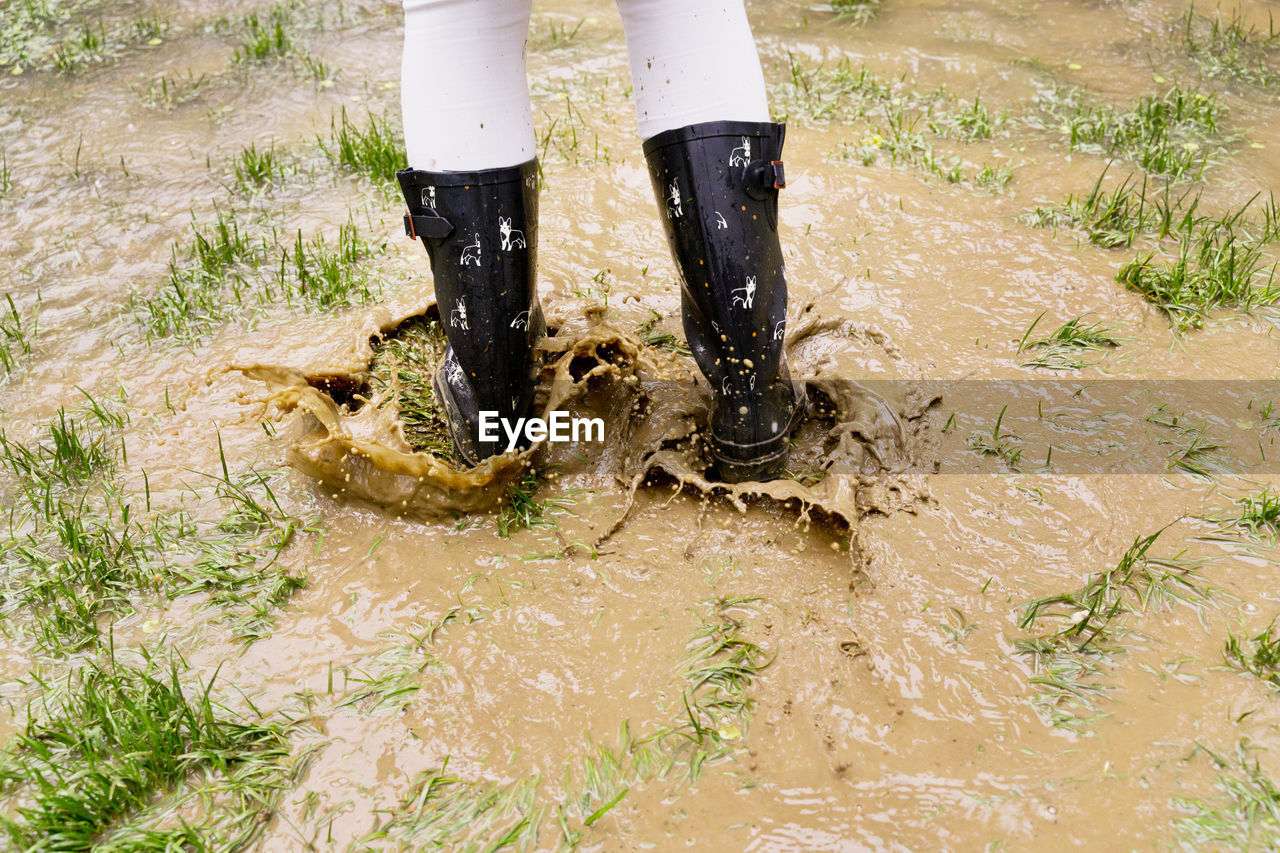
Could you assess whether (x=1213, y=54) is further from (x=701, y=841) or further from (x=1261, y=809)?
(x=701, y=841)

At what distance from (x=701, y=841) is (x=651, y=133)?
151cm

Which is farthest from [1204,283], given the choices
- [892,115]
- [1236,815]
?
[1236,815]

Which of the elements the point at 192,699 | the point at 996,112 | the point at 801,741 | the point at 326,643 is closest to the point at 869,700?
the point at 801,741

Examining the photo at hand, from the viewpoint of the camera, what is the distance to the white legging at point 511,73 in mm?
1967

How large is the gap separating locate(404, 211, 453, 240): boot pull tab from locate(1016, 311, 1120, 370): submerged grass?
70.9 inches

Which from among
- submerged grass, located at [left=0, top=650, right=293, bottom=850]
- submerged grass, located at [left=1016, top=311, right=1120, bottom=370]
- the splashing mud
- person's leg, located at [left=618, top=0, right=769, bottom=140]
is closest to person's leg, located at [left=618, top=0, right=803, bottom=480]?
person's leg, located at [left=618, top=0, right=769, bottom=140]

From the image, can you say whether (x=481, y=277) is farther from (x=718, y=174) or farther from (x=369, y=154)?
(x=369, y=154)

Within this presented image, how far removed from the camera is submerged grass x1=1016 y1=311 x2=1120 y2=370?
2.83 metres

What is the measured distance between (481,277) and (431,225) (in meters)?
0.16

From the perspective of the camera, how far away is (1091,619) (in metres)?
2.03

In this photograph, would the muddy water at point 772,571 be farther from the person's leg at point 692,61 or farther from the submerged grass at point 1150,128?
the person's leg at point 692,61

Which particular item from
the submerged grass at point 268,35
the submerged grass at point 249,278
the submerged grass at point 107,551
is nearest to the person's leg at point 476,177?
the submerged grass at point 107,551

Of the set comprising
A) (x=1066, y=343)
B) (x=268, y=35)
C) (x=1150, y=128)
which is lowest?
(x=1066, y=343)

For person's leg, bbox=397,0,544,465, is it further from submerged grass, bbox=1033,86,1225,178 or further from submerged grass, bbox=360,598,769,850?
submerged grass, bbox=1033,86,1225,178
